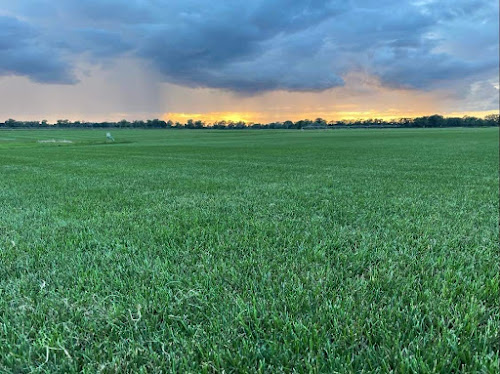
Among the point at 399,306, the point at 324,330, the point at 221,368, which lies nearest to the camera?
the point at 221,368

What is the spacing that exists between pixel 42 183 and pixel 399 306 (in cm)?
1029

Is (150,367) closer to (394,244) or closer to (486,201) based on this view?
(394,244)

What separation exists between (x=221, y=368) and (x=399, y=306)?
4.76 ft

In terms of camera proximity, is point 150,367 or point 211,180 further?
point 211,180

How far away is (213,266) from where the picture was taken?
3.18m

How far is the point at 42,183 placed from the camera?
9.37 metres

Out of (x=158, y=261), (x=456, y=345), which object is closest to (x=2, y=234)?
(x=158, y=261)

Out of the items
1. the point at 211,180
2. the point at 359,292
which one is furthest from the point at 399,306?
the point at 211,180

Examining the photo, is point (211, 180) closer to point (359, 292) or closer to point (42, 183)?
point (42, 183)

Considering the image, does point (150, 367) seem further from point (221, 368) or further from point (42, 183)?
point (42, 183)

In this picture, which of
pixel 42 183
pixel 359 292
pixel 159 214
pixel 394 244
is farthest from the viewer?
pixel 42 183

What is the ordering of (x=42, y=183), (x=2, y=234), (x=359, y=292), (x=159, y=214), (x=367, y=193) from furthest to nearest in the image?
(x=42, y=183)
(x=367, y=193)
(x=159, y=214)
(x=2, y=234)
(x=359, y=292)

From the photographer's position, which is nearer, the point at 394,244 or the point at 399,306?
the point at 399,306

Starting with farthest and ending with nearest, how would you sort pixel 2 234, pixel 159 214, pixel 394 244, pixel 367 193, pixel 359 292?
pixel 367 193, pixel 159 214, pixel 2 234, pixel 394 244, pixel 359 292
